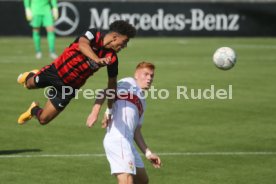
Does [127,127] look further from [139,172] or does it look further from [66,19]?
[66,19]

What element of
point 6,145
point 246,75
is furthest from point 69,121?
point 246,75

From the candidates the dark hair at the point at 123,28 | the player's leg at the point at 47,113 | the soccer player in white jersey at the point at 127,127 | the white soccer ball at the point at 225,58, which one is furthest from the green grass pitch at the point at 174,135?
the dark hair at the point at 123,28

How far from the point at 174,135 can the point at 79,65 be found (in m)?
4.43

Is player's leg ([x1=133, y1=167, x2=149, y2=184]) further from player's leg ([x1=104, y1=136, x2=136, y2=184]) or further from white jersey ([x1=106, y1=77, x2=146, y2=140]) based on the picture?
white jersey ([x1=106, y1=77, x2=146, y2=140])

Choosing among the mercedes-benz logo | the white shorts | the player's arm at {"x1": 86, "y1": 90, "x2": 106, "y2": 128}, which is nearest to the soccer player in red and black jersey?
the player's arm at {"x1": 86, "y1": 90, "x2": 106, "y2": 128}

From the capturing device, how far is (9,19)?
123 feet

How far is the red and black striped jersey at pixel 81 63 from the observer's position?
10.1 metres

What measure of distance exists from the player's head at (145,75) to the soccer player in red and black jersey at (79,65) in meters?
0.41

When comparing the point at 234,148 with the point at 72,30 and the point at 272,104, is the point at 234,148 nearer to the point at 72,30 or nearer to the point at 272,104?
the point at 272,104

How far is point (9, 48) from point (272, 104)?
1651 cm

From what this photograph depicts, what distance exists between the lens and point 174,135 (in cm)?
1511

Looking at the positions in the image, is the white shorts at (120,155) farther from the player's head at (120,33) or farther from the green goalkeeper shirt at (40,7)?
the green goalkeeper shirt at (40,7)

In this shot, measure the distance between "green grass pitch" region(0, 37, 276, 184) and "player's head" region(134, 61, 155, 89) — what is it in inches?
104

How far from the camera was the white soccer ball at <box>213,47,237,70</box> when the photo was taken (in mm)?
16000
